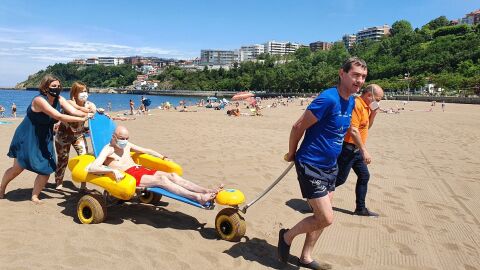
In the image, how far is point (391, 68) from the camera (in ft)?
287

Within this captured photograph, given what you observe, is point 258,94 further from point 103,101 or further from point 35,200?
point 35,200

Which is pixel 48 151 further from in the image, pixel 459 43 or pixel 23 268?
pixel 459 43

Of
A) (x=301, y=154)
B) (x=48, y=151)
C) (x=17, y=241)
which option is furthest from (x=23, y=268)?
(x=301, y=154)

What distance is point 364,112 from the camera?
15.8ft

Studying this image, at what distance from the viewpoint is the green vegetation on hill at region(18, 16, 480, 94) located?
71.1m

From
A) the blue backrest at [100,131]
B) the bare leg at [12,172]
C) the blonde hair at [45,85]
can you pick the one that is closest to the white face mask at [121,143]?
the blue backrest at [100,131]

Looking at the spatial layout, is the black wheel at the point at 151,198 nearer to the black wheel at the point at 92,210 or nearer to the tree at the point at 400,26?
the black wheel at the point at 92,210

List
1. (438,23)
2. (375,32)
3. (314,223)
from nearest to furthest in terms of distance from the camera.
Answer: (314,223)
(438,23)
(375,32)

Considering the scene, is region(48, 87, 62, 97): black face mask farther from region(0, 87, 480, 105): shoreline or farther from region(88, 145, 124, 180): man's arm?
region(0, 87, 480, 105): shoreline

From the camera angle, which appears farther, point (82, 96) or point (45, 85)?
point (82, 96)

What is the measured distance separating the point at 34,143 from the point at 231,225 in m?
2.78

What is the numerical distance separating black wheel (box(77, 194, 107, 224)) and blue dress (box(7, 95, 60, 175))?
0.98 metres

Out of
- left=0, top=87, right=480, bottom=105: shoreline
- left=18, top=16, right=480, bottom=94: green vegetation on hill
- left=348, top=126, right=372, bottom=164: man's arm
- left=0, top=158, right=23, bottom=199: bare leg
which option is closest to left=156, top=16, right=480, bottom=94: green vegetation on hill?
left=18, top=16, right=480, bottom=94: green vegetation on hill

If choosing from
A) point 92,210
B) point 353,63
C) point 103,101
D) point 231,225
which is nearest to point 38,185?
point 92,210
